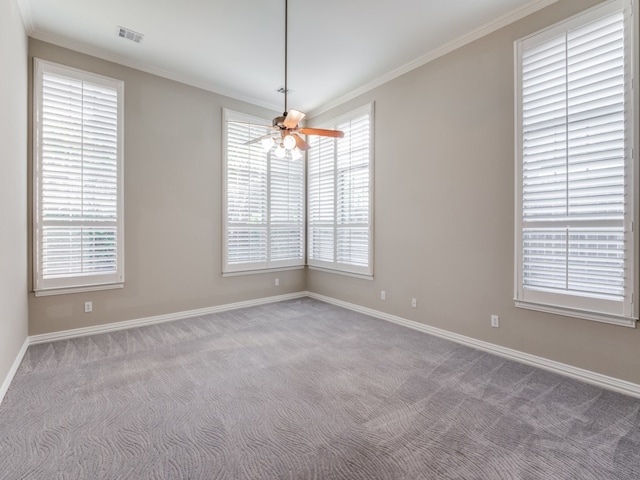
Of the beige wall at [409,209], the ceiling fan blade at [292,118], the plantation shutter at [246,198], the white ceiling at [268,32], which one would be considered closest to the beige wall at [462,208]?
the beige wall at [409,209]

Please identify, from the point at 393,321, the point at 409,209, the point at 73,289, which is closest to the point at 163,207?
the point at 73,289

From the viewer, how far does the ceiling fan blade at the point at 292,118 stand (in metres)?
2.88

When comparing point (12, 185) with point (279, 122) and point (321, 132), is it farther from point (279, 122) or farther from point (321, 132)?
point (321, 132)

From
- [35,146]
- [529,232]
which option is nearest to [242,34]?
[35,146]

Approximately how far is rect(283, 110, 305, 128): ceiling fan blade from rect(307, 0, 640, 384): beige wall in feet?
6.00

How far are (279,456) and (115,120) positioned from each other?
4.17m

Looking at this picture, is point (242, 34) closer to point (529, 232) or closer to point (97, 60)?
point (97, 60)

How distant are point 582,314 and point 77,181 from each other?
536 centimetres

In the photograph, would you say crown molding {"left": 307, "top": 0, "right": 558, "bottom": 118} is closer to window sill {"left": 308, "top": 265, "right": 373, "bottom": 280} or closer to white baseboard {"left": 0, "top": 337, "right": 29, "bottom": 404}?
window sill {"left": 308, "top": 265, "right": 373, "bottom": 280}

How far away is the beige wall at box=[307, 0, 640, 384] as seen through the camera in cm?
293

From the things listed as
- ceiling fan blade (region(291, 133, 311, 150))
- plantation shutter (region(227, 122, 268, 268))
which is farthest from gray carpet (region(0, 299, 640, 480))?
ceiling fan blade (region(291, 133, 311, 150))

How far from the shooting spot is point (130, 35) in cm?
352

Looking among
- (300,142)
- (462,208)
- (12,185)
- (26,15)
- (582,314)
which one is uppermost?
(26,15)

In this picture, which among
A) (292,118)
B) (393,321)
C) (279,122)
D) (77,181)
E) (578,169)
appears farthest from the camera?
(393,321)
